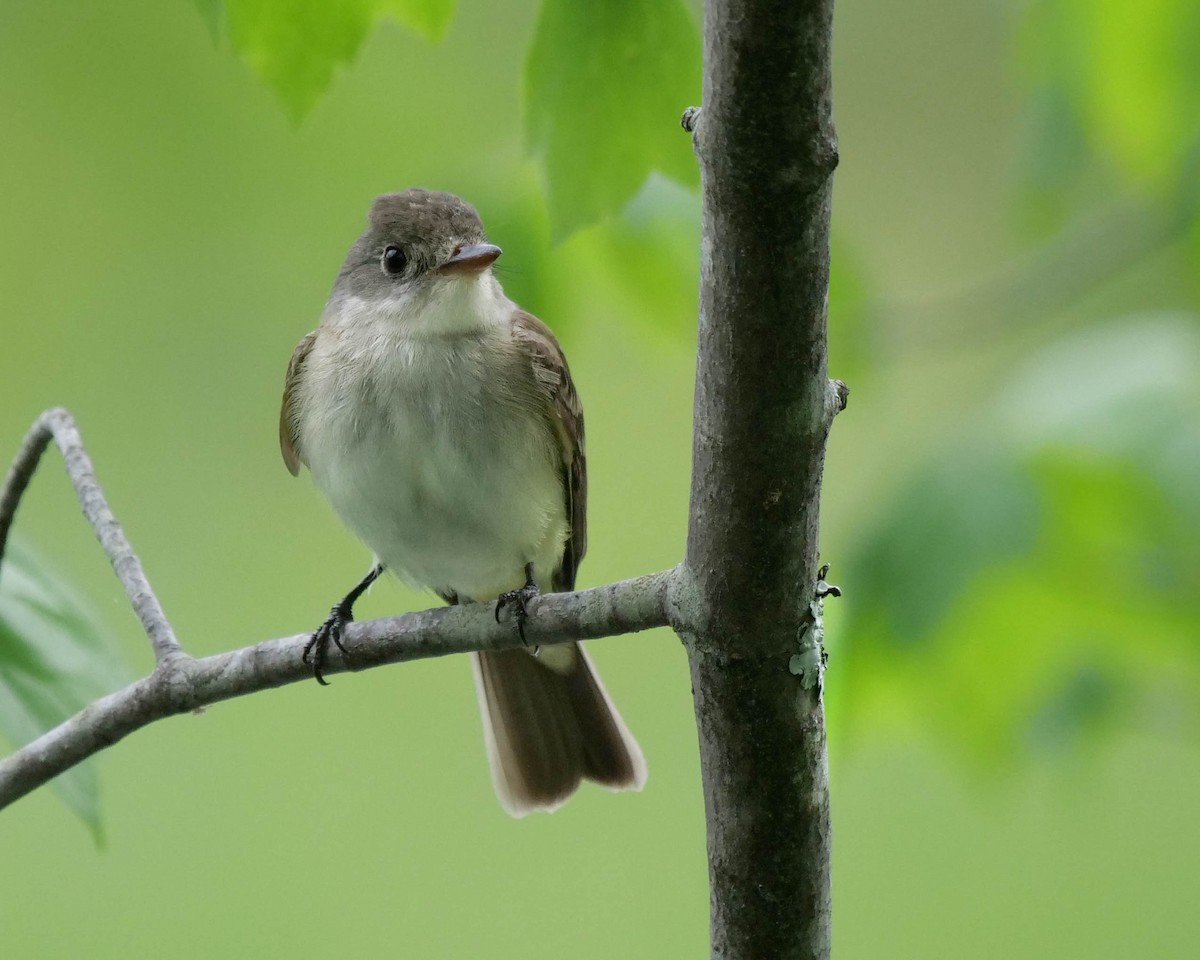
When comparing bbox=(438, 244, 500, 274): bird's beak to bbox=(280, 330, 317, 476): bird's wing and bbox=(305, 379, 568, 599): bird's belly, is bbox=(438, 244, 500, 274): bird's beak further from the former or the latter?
bbox=(280, 330, 317, 476): bird's wing

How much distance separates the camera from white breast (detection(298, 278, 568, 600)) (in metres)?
2.90

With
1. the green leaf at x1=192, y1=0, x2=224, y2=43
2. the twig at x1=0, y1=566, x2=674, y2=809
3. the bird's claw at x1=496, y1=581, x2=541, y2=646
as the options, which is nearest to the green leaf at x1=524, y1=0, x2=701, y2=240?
the green leaf at x1=192, y1=0, x2=224, y2=43

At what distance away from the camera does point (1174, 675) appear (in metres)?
2.81

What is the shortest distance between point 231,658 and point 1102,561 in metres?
1.52

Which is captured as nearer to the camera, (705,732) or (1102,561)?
(705,732)

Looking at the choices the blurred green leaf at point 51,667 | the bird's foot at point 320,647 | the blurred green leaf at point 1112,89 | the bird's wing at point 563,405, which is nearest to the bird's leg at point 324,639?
the bird's foot at point 320,647

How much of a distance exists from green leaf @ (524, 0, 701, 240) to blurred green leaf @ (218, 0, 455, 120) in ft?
0.47

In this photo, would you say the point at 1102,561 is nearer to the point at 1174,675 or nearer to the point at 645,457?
the point at 1174,675

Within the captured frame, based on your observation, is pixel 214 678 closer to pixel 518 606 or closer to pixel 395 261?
pixel 518 606

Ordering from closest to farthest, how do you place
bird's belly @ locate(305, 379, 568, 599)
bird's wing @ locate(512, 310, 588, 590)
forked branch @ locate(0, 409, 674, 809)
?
forked branch @ locate(0, 409, 674, 809) < bird's belly @ locate(305, 379, 568, 599) < bird's wing @ locate(512, 310, 588, 590)

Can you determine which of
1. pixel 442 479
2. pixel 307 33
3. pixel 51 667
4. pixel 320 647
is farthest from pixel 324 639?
pixel 307 33

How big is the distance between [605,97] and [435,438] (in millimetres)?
1257

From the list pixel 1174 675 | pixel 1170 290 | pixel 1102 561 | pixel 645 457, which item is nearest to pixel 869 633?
pixel 1102 561

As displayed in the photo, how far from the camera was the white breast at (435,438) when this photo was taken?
290 centimetres
